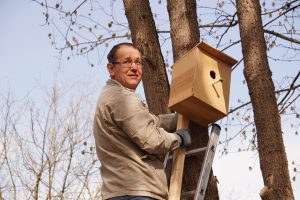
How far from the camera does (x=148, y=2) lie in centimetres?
429

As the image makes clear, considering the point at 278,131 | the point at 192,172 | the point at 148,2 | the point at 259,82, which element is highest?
the point at 148,2

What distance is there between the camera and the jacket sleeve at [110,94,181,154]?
2582 mm

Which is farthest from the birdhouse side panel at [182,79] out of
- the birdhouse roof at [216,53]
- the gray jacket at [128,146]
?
the gray jacket at [128,146]

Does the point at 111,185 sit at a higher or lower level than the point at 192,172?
lower

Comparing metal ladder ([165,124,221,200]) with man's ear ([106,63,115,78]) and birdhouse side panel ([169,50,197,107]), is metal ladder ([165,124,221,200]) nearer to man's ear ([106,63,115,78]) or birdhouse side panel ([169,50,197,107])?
birdhouse side panel ([169,50,197,107])

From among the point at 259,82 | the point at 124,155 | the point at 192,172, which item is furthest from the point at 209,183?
the point at 259,82

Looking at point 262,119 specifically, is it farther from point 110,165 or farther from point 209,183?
point 110,165

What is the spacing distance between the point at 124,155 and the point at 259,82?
209 centimetres

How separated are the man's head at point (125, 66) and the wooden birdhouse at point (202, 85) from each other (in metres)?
0.50

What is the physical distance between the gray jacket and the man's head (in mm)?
144

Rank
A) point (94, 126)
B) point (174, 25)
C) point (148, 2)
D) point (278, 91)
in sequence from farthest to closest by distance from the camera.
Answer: point (278, 91) < point (148, 2) < point (174, 25) < point (94, 126)

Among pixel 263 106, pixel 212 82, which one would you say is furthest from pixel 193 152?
pixel 263 106

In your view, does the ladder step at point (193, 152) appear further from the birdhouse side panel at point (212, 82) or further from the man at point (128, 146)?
the man at point (128, 146)

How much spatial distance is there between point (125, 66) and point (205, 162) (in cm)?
86
